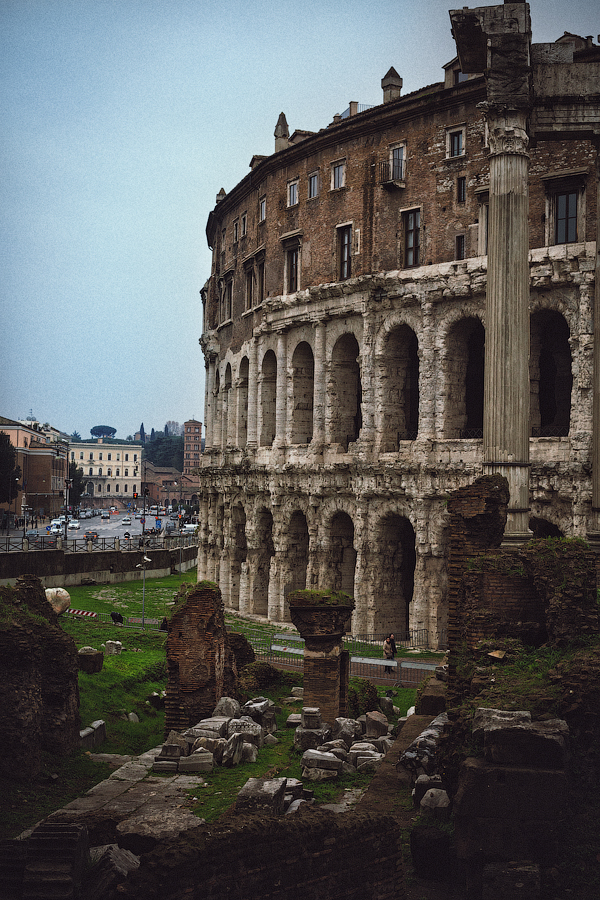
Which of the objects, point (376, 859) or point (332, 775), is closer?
point (376, 859)

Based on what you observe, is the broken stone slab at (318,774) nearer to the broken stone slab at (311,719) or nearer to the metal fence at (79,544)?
the broken stone slab at (311,719)

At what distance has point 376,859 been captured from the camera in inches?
303

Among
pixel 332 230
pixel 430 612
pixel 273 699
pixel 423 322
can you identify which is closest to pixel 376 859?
pixel 273 699

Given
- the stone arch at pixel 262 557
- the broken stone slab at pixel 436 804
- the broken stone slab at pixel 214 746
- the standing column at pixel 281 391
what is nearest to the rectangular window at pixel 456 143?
the standing column at pixel 281 391

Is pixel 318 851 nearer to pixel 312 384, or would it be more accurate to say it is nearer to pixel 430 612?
pixel 430 612

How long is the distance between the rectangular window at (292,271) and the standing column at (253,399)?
342cm

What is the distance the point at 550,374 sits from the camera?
27.1 metres

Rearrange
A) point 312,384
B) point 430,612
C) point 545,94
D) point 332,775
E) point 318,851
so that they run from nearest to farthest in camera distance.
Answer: point 318,851
point 332,775
point 545,94
point 430,612
point 312,384

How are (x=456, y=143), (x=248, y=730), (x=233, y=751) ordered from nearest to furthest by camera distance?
1. (x=233, y=751)
2. (x=248, y=730)
3. (x=456, y=143)

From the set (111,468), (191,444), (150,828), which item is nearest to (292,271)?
(150,828)

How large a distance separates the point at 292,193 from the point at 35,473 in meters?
58.0

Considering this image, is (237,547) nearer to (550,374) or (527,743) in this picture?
(550,374)

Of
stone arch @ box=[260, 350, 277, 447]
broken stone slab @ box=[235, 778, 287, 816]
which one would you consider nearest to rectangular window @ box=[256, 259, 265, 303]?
stone arch @ box=[260, 350, 277, 447]

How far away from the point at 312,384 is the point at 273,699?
17.5 m
